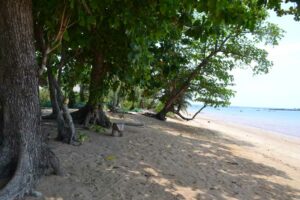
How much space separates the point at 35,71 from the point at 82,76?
342 inches

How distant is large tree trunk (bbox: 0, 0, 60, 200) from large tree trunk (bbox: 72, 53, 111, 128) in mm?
5118

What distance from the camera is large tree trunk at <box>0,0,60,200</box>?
16.0ft

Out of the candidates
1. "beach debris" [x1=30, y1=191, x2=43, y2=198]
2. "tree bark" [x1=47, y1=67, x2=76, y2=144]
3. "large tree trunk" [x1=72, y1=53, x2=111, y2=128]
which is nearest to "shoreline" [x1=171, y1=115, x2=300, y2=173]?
"large tree trunk" [x1=72, y1=53, x2=111, y2=128]

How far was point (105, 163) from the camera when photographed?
22.6ft

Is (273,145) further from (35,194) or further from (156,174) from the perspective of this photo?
(35,194)

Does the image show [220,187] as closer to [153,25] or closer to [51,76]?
[153,25]

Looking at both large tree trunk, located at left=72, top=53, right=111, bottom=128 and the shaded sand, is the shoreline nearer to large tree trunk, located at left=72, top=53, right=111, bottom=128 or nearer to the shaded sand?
the shaded sand

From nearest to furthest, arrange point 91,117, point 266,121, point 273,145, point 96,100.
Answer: point 96,100 → point 91,117 → point 273,145 → point 266,121

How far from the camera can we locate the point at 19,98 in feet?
16.5

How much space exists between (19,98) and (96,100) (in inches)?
207

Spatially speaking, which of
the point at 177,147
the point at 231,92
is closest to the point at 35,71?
the point at 177,147

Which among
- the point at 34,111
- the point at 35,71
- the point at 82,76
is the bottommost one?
the point at 34,111

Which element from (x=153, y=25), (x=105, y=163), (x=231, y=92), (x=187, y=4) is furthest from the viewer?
(x=231, y=92)

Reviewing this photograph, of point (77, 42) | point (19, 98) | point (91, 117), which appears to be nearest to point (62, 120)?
point (77, 42)
